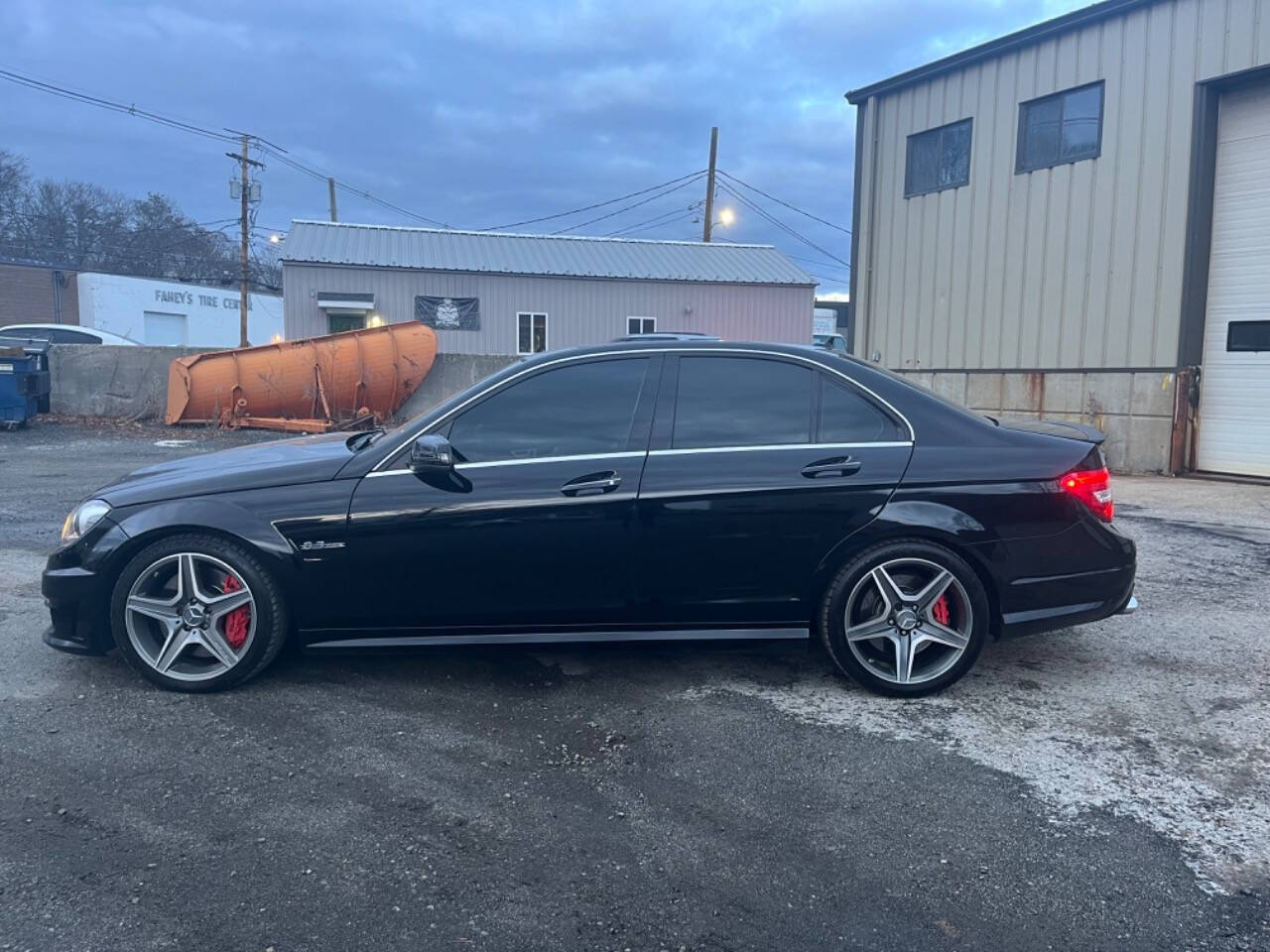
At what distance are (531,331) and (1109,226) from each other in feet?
69.9

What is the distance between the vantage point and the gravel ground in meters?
2.53

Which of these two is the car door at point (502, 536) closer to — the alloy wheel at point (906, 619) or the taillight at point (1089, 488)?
the alloy wheel at point (906, 619)

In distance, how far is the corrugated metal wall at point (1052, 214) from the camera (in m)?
11.3

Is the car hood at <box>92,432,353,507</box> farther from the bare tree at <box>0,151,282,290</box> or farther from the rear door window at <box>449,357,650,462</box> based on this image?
the bare tree at <box>0,151,282,290</box>

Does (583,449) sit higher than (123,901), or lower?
higher

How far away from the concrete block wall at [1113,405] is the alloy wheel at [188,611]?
370 inches

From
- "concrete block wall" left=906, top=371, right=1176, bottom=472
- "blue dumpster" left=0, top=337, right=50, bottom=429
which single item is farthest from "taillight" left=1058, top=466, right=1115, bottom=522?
"blue dumpster" left=0, top=337, right=50, bottom=429

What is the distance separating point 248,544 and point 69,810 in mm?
1225

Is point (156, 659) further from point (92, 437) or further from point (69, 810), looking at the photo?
point (92, 437)

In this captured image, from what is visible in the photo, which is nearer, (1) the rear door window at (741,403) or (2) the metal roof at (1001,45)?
(1) the rear door window at (741,403)

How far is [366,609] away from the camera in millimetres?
3998

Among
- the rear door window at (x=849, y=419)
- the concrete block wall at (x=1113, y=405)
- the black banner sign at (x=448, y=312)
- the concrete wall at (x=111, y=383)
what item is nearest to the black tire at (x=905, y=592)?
the rear door window at (x=849, y=419)

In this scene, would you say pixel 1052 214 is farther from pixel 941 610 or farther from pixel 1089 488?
pixel 941 610

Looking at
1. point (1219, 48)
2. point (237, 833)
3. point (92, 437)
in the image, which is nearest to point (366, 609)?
point (237, 833)
